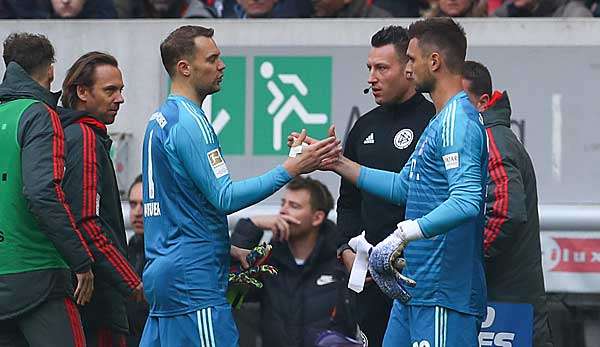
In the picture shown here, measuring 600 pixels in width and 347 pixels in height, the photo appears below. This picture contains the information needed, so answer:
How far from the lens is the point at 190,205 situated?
5.97m

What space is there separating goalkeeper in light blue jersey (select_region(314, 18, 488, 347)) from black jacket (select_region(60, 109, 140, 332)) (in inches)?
51.8

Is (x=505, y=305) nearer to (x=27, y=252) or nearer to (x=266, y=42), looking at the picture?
(x=27, y=252)

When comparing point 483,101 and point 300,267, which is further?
point 300,267

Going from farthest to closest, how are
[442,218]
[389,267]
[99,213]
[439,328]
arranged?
[99,213], [439,328], [389,267], [442,218]

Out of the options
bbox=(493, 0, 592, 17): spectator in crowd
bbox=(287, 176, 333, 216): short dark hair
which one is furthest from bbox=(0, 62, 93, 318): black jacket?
bbox=(493, 0, 592, 17): spectator in crowd

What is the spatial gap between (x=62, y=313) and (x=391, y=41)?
210 centimetres

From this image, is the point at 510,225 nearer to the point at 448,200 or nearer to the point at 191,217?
the point at 448,200

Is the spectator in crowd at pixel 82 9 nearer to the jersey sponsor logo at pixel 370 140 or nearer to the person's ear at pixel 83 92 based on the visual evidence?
the person's ear at pixel 83 92

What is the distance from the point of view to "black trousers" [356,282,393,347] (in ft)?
22.7

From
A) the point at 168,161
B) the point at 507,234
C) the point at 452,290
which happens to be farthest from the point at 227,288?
the point at 507,234

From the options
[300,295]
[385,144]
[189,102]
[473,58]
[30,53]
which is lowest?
[300,295]

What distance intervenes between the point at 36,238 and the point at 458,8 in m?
4.08

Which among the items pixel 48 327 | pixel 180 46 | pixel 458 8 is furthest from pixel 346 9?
pixel 48 327

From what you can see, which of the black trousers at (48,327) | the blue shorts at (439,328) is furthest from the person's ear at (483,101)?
the black trousers at (48,327)
